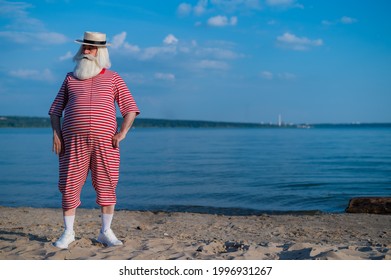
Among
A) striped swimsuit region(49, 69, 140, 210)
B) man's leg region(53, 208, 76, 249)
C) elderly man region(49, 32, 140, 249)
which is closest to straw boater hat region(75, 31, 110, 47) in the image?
elderly man region(49, 32, 140, 249)

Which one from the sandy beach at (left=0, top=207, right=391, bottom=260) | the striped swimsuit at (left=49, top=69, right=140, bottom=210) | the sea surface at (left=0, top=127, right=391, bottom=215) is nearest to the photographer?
the sandy beach at (left=0, top=207, right=391, bottom=260)

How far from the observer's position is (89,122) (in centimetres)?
481

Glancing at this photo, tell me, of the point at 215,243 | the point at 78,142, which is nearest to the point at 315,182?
the point at 215,243

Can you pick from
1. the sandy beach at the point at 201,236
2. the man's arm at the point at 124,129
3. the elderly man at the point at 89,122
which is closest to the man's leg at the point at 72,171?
the elderly man at the point at 89,122

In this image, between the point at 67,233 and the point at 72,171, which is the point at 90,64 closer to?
the point at 72,171

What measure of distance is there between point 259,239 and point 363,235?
167 centimetres

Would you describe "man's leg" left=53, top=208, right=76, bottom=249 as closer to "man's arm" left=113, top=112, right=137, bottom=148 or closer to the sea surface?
"man's arm" left=113, top=112, right=137, bottom=148

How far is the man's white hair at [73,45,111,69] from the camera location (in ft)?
16.4

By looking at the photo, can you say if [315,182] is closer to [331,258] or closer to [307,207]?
[307,207]

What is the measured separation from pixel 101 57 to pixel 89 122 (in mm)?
717

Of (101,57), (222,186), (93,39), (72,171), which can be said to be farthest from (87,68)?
(222,186)

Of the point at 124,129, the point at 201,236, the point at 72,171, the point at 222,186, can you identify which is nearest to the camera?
the point at 72,171

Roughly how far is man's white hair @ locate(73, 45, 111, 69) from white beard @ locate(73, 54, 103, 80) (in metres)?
0.04
